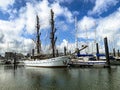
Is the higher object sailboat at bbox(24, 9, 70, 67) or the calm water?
sailboat at bbox(24, 9, 70, 67)

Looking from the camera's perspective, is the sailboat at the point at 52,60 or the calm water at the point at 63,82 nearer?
the calm water at the point at 63,82

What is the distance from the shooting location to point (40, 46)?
116000 millimetres

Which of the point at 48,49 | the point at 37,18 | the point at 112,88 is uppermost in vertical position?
the point at 37,18

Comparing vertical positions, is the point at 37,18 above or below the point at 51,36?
above

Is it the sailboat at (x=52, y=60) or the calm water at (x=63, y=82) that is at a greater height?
the sailboat at (x=52, y=60)

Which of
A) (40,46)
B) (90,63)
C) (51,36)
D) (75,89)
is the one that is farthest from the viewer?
(40,46)

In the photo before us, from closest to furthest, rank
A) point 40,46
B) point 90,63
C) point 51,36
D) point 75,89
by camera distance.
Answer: point 75,89 < point 90,63 < point 51,36 < point 40,46

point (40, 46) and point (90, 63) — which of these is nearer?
point (90, 63)

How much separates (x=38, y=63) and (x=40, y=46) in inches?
686

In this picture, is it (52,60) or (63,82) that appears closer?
(63,82)

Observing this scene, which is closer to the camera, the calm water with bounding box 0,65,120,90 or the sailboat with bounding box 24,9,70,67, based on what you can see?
the calm water with bounding box 0,65,120,90

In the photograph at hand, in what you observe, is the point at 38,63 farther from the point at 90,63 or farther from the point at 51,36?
the point at 90,63

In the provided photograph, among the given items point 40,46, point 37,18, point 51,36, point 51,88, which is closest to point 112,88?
point 51,88

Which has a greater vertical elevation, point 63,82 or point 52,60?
point 52,60
